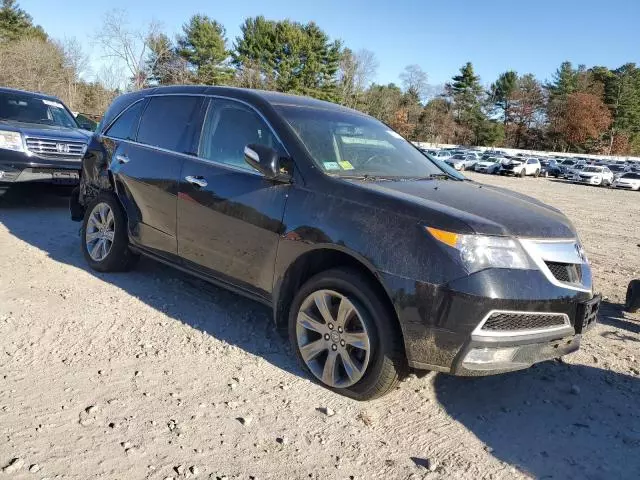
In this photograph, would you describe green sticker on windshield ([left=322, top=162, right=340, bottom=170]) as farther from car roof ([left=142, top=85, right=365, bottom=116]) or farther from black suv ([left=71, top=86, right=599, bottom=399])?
car roof ([left=142, top=85, right=365, bottom=116])

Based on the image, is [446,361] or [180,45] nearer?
[446,361]

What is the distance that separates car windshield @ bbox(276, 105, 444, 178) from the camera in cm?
375

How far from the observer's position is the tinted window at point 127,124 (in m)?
5.18

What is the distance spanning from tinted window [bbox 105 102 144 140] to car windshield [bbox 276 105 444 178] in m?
1.88

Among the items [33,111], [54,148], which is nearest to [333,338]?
[54,148]

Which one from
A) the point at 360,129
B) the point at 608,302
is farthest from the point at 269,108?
the point at 608,302

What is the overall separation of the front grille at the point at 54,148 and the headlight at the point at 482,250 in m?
6.97

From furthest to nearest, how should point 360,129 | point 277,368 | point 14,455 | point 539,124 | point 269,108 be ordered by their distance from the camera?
point 539,124 → point 360,129 → point 269,108 → point 277,368 → point 14,455

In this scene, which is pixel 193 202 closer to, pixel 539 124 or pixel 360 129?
pixel 360 129

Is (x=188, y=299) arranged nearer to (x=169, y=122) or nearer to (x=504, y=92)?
(x=169, y=122)

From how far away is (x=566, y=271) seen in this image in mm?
3141

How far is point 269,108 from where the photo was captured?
3.96m

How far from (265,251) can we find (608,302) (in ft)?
12.8

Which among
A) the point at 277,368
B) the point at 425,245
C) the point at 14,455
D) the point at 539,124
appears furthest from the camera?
the point at 539,124
